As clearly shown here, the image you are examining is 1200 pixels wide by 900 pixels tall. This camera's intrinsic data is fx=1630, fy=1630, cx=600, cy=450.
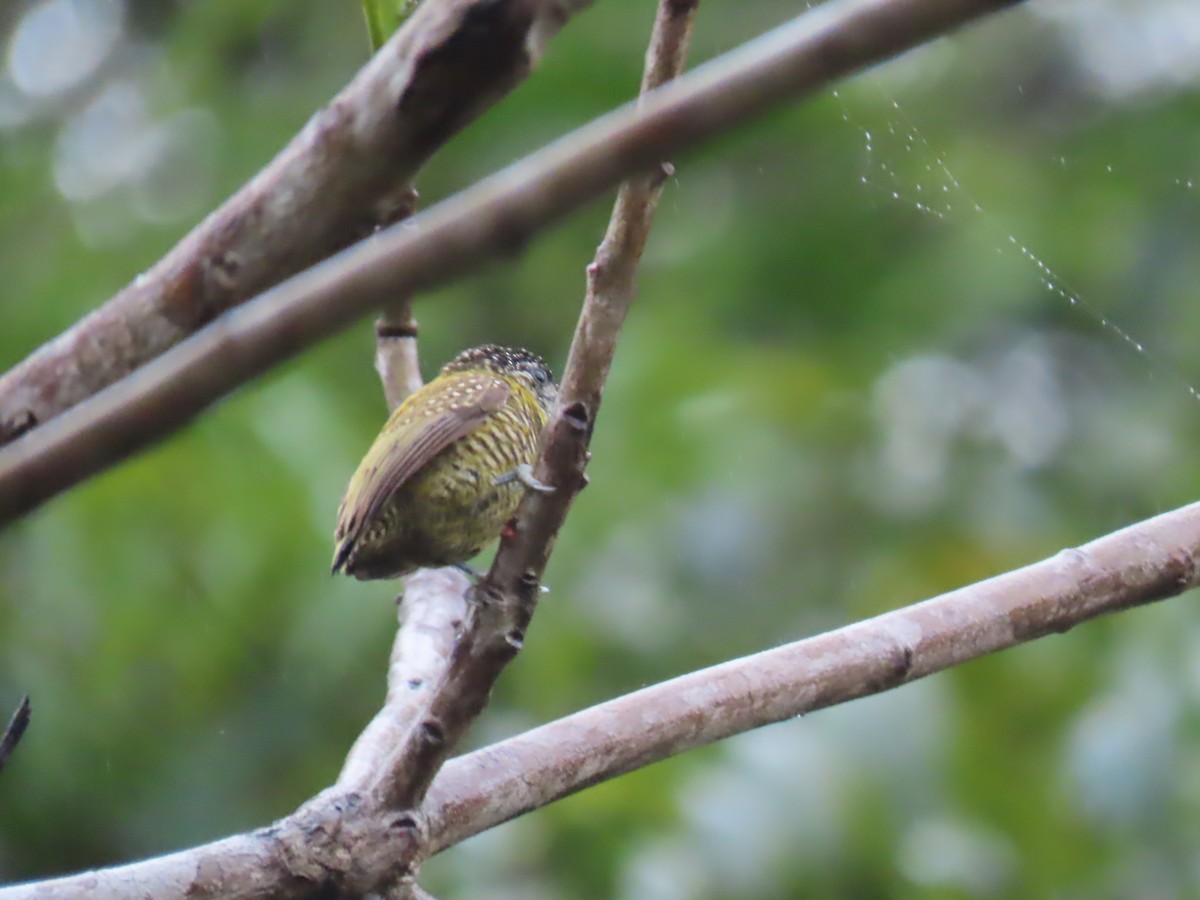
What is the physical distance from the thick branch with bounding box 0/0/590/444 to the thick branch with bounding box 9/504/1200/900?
84 centimetres

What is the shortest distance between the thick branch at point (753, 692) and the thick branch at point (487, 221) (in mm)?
1180

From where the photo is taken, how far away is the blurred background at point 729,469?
3.41 m

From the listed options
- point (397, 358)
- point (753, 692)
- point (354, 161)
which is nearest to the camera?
point (354, 161)

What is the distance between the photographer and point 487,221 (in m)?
0.77

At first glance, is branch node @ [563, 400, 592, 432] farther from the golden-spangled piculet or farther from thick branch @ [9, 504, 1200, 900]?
the golden-spangled piculet

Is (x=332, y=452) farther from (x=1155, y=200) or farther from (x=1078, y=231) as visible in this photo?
(x=1155, y=200)

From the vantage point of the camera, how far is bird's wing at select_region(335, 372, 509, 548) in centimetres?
283

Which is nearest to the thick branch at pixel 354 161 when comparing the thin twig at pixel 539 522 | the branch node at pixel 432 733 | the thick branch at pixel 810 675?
the thin twig at pixel 539 522

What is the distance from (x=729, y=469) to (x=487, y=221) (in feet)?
12.1

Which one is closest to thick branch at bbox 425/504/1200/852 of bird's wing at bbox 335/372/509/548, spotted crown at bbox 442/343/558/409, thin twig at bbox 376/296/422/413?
bird's wing at bbox 335/372/509/548

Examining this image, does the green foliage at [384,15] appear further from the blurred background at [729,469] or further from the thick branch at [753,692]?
the thick branch at [753,692]

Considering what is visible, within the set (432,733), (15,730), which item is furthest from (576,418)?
(15,730)

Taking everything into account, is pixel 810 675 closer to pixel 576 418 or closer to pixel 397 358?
pixel 576 418

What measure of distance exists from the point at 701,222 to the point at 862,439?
1.77 metres
